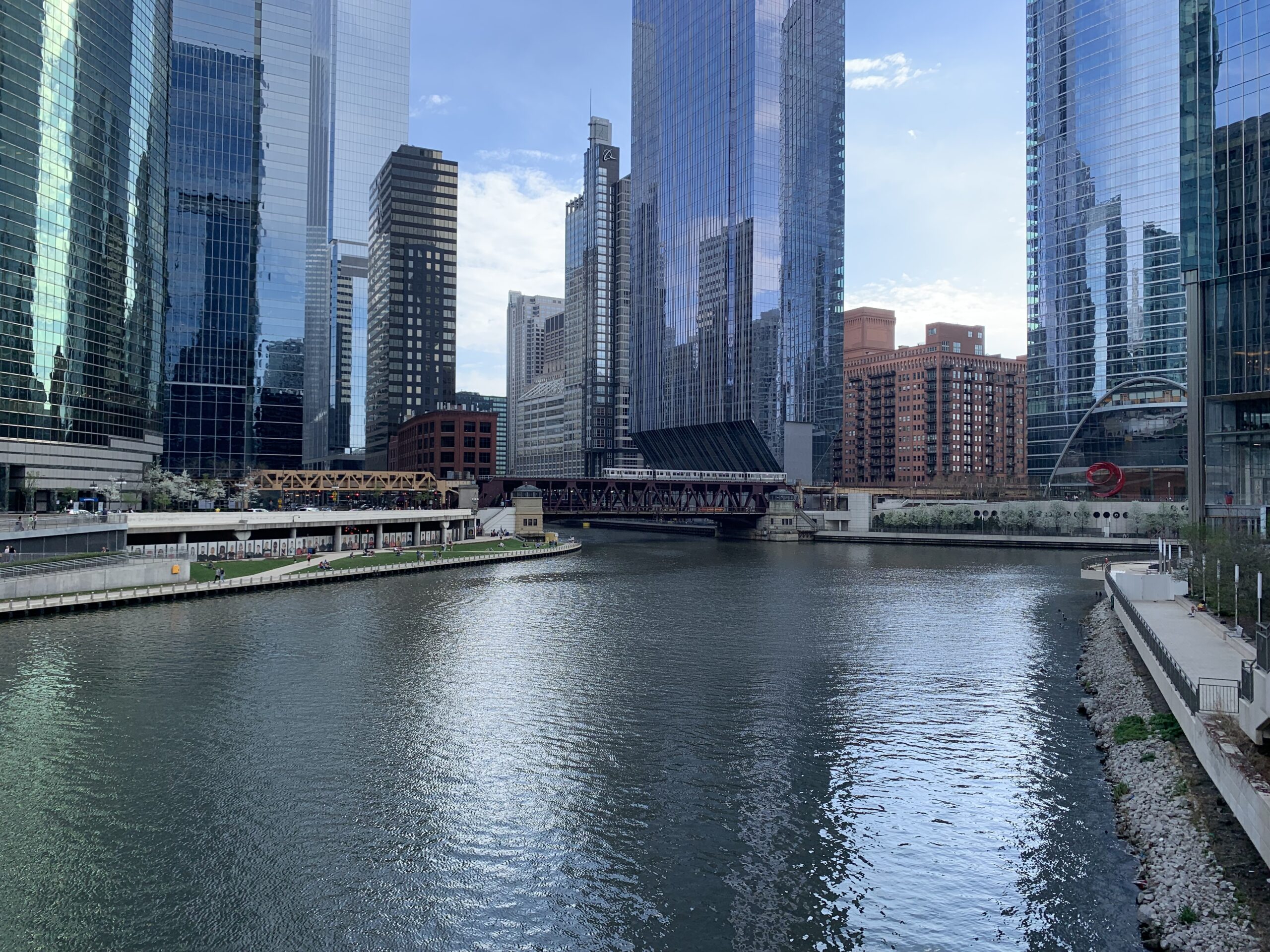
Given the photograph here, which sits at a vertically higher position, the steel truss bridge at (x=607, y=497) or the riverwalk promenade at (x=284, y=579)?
the steel truss bridge at (x=607, y=497)

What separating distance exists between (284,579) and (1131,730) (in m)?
78.0

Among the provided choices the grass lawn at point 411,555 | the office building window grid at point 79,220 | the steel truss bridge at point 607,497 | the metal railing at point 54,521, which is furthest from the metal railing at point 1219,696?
the steel truss bridge at point 607,497

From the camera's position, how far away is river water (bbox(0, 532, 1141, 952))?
25.0 meters

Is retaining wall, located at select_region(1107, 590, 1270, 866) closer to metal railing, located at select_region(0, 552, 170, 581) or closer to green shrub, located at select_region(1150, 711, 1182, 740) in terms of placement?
green shrub, located at select_region(1150, 711, 1182, 740)

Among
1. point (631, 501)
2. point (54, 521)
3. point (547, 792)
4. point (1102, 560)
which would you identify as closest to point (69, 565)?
point (54, 521)

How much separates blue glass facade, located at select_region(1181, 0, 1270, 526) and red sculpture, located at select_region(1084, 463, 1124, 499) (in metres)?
77.2

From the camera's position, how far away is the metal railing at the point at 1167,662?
117 ft

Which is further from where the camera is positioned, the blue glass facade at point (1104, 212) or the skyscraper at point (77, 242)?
the blue glass facade at point (1104, 212)

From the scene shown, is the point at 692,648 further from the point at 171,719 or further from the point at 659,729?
the point at 171,719

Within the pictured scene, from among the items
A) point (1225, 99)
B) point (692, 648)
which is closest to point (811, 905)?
point (692, 648)

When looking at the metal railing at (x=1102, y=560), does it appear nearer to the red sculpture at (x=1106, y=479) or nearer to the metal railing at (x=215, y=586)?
the red sculpture at (x=1106, y=479)

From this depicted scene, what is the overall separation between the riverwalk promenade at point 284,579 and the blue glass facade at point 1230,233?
89.2 meters

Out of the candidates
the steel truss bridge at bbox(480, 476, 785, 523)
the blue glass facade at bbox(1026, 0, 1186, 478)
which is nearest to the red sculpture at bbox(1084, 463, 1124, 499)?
the blue glass facade at bbox(1026, 0, 1186, 478)

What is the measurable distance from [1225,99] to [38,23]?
468 feet
